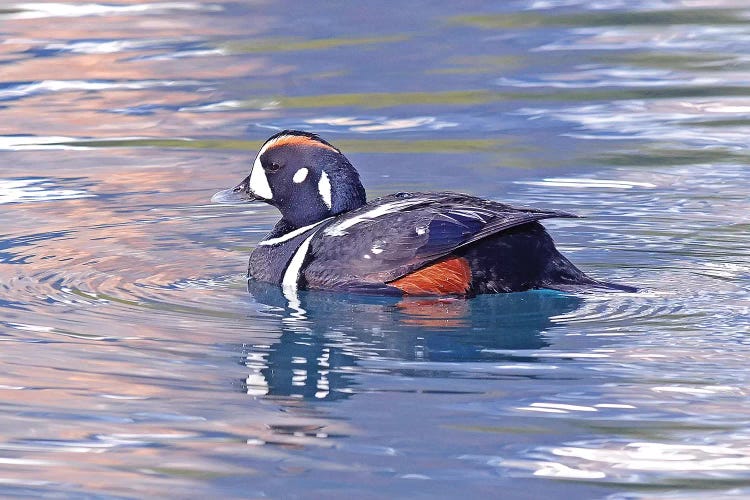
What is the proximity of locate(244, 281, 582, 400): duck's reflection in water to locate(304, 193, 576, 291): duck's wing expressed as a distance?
0.46 feet

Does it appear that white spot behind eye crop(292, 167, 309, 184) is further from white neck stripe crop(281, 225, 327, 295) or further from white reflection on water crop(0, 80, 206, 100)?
white reflection on water crop(0, 80, 206, 100)

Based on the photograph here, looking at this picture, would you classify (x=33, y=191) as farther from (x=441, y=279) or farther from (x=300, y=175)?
(x=441, y=279)

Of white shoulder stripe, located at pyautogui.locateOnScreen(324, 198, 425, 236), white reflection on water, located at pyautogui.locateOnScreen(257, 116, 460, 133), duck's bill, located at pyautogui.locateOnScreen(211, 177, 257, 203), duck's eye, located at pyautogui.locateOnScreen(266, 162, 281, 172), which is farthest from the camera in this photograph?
white reflection on water, located at pyautogui.locateOnScreen(257, 116, 460, 133)

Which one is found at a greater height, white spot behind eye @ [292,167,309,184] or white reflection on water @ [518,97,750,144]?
white spot behind eye @ [292,167,309,184]

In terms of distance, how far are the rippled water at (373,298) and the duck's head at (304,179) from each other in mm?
498

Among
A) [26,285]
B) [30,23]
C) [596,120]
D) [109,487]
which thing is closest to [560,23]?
[596,120]

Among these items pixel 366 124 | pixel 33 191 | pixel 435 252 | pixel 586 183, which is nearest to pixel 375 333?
pixel 435 252

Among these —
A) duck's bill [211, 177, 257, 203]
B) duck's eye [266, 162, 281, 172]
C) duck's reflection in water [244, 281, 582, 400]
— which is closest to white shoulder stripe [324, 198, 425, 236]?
duck's reflection in water [244, 281, 582, 400]

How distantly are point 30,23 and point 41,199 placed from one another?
19.9 ft

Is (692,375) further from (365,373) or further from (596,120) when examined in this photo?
(596,120)

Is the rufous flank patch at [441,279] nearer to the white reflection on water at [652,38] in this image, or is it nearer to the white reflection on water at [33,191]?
the white reflection on water at [33,191]

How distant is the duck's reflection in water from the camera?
21.6 feet

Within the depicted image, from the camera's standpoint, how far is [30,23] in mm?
16172

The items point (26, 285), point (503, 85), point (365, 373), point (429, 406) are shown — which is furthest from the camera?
point (503, 85)
